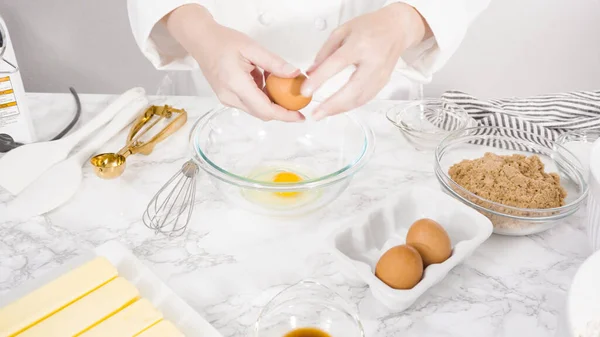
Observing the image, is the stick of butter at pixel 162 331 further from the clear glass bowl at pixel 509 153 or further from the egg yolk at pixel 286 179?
the clear glass bowl at pixel 509 153

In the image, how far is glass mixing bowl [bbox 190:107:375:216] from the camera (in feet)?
2.99

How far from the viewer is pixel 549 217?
2.81ft

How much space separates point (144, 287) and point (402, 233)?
398 mm

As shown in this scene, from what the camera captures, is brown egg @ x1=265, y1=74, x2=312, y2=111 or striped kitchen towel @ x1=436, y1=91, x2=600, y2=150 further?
striped kitchen towel @ x1=436, y1=91, x2=600, y2=150

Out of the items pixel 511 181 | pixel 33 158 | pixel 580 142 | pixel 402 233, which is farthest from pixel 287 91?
pixel 580 142

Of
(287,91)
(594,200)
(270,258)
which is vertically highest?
(287,91)

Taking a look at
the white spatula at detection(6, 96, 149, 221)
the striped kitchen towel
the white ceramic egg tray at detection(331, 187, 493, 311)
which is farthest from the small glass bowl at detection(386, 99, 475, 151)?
the white spatula at detection(6, 96, 149, 221)

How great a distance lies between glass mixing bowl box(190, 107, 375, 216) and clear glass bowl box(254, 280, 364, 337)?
216 millimetres

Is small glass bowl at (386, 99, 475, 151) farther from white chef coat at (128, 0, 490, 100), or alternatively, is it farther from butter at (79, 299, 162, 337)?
butter at (79, 299, 162, 337)

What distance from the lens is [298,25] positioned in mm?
1161

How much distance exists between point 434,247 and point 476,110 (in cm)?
47

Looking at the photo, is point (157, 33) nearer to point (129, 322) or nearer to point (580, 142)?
point (129, 322)

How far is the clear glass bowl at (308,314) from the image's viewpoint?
2.25ft

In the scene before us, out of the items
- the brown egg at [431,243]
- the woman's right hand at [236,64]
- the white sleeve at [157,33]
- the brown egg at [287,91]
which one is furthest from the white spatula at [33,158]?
the brown egg at [431,243]
